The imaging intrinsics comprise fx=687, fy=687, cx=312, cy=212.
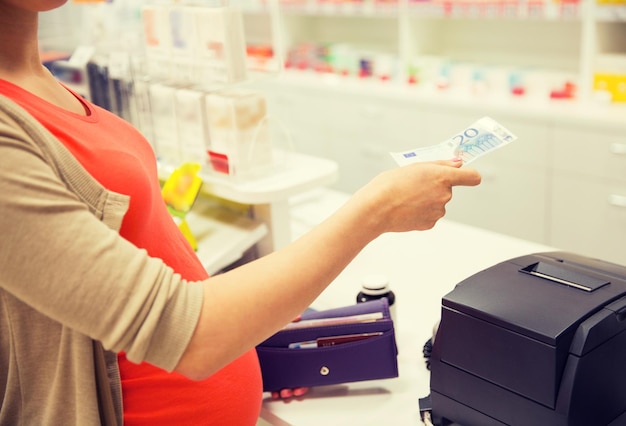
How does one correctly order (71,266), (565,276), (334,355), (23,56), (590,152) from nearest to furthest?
1. (71,266)
2. (23,56)
3. (565,276)
4. (334,355)
5. (590,152)

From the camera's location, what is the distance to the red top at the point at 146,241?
3.05 feet

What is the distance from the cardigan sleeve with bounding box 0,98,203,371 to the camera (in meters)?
0.77

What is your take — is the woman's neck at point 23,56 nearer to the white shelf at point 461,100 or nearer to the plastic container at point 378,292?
the plastic container at point 378,292

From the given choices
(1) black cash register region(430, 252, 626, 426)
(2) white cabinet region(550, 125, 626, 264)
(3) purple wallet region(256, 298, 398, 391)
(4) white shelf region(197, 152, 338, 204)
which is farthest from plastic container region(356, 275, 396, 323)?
(2) white cabinet region(550, 125, 626, 264)

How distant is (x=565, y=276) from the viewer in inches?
46.9

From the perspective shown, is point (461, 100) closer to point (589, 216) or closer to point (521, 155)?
point (521, 155)

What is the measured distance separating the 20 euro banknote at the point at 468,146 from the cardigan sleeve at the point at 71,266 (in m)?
0.53

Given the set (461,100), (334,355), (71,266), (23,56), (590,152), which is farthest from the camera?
(461,100)

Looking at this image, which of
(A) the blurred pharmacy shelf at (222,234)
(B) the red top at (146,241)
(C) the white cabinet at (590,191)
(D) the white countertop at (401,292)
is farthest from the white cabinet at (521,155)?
(B) the red top at (146,241)

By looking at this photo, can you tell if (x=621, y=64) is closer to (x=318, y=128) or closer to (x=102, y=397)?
(x=318, y=128)

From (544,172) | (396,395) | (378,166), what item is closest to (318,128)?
(378,166)

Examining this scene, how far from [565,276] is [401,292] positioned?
581 millimetres

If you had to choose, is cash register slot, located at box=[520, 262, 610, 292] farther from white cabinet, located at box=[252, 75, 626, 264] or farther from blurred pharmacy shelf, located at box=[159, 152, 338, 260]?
white cabinet, located at box=[252, 75, 626, 264]

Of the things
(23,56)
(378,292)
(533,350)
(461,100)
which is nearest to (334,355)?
(378,292)
